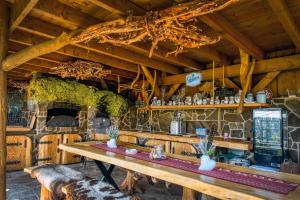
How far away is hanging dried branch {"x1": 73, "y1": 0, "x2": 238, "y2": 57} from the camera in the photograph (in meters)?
1.94

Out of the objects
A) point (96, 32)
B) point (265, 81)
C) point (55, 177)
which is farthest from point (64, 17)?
point (265, 81)

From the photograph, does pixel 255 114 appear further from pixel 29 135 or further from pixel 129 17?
pixel 29 135

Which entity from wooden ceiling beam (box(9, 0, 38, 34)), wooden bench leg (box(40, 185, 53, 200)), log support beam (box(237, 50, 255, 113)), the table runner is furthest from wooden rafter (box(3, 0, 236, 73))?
log support beam (box(237, 50, 255, 113))

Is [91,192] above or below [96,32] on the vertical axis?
below

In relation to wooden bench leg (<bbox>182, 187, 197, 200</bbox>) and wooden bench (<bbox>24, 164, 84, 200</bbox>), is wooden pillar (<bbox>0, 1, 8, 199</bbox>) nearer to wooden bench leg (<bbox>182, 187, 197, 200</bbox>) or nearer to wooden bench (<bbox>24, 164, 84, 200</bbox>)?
wooden bench (<bbox>24, 164, 84, 200</bbox>)

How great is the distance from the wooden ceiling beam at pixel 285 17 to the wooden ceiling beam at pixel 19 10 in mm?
2339

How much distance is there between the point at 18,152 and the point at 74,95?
1848 millimetres

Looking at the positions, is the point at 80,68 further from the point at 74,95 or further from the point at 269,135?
the point at 269,135

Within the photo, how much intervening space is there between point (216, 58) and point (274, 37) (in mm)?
1028

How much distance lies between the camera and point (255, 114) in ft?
13.8

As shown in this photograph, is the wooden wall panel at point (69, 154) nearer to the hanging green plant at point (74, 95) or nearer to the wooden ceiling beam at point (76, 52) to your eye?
the hanging green plant at point (74, 95)

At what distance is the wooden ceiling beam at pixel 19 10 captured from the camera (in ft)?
7.49

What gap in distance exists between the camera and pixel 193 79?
202 inches

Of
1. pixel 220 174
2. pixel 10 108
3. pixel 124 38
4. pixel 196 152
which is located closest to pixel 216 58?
pixel 196 152
